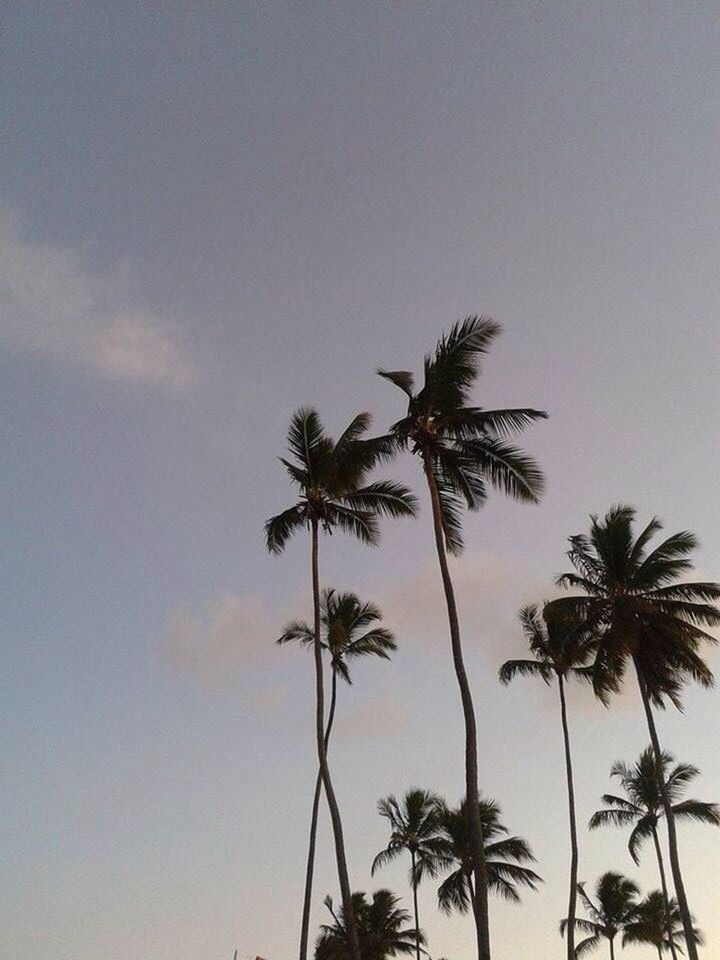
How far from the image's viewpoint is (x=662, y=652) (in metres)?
27.8

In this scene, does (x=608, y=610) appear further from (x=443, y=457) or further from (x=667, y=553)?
(x=443, y=457)

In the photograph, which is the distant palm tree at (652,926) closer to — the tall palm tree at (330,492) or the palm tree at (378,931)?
the palm tree at (378,931)

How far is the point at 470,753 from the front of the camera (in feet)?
60.8

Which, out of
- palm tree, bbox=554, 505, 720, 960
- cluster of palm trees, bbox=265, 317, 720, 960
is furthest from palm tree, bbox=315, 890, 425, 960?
palm tree, bbox=554, 505, 720, 960

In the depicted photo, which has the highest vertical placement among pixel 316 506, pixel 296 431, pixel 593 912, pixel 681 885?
pixel 296 431

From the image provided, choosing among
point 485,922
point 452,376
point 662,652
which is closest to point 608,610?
point 662,652

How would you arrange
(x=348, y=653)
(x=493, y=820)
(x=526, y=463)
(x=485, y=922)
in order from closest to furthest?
1. (x=485, y=922)
2. (x=526, y=463)
3. (x=348, y=653)
4. (x=493, y=820)

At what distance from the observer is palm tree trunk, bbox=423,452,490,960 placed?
55.0ft

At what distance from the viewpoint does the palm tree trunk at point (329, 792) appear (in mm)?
21359

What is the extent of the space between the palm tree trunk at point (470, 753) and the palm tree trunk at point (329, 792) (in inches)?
163

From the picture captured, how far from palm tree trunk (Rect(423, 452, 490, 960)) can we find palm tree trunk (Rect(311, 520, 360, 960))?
415 centimetres

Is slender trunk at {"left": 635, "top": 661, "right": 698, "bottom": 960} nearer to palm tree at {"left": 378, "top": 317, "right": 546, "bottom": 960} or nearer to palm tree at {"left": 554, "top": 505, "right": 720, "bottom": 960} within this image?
palm tree at {"left": 554, "top": 505, "right": 720, "bottom": 960}

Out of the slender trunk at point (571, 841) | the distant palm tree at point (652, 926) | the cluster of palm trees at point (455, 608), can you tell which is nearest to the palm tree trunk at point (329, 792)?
the cluster of palm trees at point (455, 608)

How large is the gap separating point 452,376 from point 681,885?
19.2m
